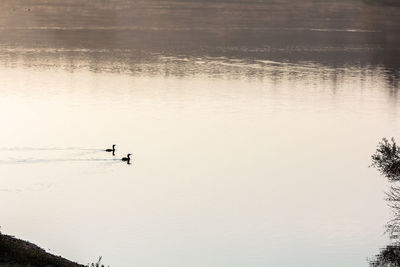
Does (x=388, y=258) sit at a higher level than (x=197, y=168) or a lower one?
lower

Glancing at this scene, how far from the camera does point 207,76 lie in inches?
3504

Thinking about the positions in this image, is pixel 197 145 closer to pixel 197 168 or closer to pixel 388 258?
pixel 197 168

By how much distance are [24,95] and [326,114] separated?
27648 mm

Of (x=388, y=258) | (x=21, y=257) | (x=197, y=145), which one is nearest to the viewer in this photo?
(x=21, y=257)

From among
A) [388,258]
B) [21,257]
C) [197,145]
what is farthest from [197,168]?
[21,257]

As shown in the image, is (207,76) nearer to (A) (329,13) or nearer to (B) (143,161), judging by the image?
(B) (143,161)

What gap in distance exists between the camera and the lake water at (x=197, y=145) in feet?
136

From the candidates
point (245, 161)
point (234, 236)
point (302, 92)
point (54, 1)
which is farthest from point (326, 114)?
point (54, 1)

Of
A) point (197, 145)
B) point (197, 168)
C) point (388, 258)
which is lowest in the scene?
point (388, 258)

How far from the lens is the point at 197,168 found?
2121 inches

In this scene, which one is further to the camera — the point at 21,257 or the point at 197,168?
the point at 197,168

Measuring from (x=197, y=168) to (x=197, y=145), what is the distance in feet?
21.0

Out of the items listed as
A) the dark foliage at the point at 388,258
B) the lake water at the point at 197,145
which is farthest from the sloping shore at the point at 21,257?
the dark foliage at the point at 388,258

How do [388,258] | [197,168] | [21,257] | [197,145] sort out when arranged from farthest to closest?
[197,145], [197,168], [388,258], [21,257]
